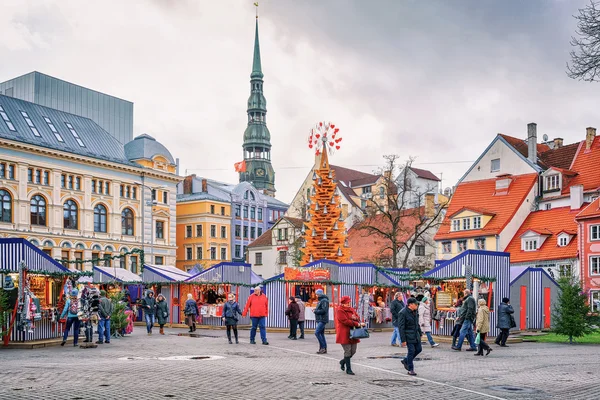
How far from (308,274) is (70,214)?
122 feet

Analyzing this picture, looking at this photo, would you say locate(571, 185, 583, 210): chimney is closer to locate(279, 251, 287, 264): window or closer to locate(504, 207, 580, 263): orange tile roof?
locate(504, 207, 580, 263): orange tile roof

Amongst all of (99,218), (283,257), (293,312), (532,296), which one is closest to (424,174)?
(283,257)

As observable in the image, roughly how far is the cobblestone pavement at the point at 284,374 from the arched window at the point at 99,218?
1780 inches

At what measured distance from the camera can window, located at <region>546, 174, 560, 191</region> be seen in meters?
55.0

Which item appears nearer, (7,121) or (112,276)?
(112,276)

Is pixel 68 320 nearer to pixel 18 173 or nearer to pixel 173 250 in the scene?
pixel 18 173

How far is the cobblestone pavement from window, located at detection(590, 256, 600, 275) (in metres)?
25.6

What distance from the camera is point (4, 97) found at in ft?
200

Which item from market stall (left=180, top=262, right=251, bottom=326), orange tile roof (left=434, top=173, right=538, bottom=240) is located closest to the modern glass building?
orange tile roof (left=434, top=173, right=538, bottom=240)

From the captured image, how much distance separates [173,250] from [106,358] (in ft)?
184

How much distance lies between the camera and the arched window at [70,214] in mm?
63031

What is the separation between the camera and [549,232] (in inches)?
2031

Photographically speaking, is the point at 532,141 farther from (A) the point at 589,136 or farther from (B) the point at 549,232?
(B) the point at 549,232

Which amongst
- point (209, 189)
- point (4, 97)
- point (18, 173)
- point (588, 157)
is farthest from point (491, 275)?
point (209, 189)
